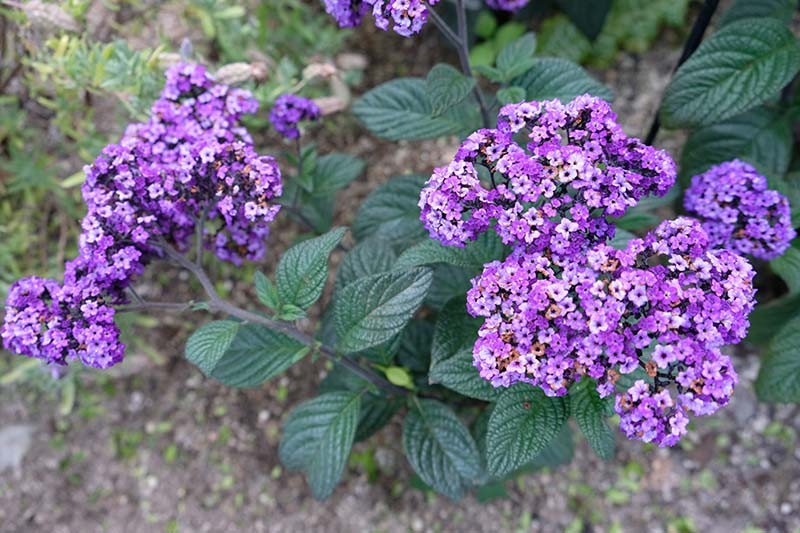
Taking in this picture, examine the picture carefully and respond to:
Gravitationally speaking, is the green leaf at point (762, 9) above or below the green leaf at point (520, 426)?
above

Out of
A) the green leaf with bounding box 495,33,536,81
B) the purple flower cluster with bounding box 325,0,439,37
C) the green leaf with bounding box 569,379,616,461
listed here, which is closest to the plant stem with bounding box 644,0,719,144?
the green leaf with bounding box 495,33,536,81

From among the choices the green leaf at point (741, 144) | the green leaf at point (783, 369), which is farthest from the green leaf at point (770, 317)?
the green leaf at point (741, 144)

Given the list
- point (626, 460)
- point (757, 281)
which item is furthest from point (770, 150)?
point (626, 460)

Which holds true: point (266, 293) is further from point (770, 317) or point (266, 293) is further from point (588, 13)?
point (588, 13)

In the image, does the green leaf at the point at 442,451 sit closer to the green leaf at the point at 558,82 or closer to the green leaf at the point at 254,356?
the green leaf at the point at 254,356

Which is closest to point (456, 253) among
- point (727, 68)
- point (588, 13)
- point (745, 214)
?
point (745, 214)

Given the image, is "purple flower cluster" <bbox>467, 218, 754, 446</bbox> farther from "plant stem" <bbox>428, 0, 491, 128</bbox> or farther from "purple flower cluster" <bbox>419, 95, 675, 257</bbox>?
"plant stem" <bbox>428, 0, 491, 128</bbox>
